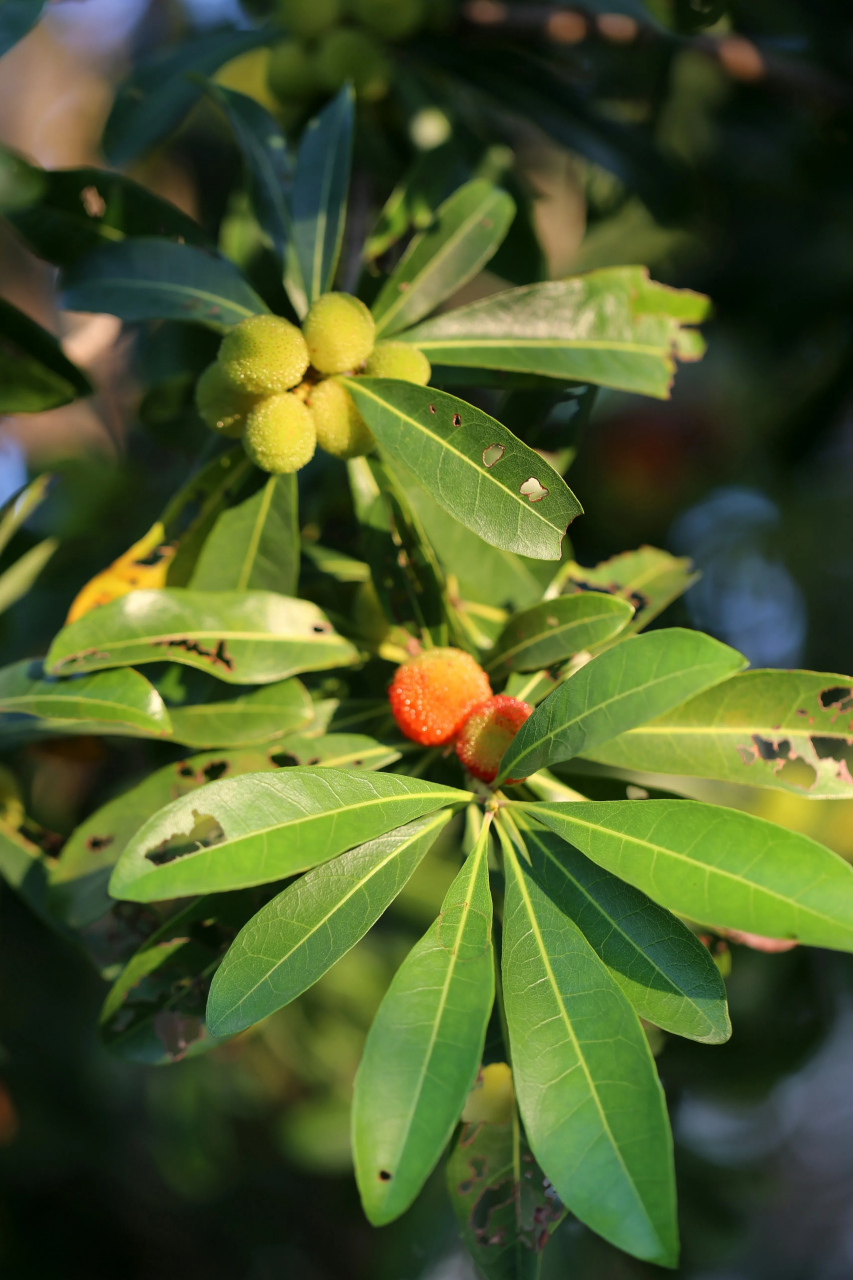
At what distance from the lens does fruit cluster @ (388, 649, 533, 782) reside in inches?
29.2

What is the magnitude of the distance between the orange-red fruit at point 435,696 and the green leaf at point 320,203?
0.45 meters

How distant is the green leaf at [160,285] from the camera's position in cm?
92

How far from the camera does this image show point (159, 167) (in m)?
2.19

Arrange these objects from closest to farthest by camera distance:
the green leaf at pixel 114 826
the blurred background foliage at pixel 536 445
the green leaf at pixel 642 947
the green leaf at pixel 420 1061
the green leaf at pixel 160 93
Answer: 1. the green leaf at pixel 420 1061
2. the green leaf at pixel 642 947
3. the green leaf at pixel 114 826
4. the green leaf at pixel 160 93
5. the blurred background foliage at pixel 536 445

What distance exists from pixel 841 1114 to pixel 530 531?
4.11 m

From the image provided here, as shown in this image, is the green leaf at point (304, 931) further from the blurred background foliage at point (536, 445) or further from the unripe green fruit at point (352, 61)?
the unripe green fruit at point (352, 61)

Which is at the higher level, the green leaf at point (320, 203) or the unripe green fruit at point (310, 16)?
the unripe green fruit at point (310, 16)

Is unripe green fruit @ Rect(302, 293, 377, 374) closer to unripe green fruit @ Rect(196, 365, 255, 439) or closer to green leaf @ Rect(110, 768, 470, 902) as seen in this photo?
unripe green fruit @ Rect(196, 365, 255, 439)

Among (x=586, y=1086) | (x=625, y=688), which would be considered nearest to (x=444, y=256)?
(x=625, y=688)

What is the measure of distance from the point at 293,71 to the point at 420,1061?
4.58ft

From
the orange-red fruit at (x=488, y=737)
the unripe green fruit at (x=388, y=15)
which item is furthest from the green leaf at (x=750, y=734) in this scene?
the unripe green fruit at (x=388, y=15)

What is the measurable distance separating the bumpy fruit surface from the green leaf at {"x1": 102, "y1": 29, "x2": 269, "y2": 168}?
27.5 inches

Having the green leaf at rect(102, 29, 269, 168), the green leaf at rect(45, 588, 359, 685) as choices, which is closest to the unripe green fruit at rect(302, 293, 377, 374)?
the green leaf at rect(45, 588, 359, 685)

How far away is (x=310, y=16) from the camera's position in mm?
1322
